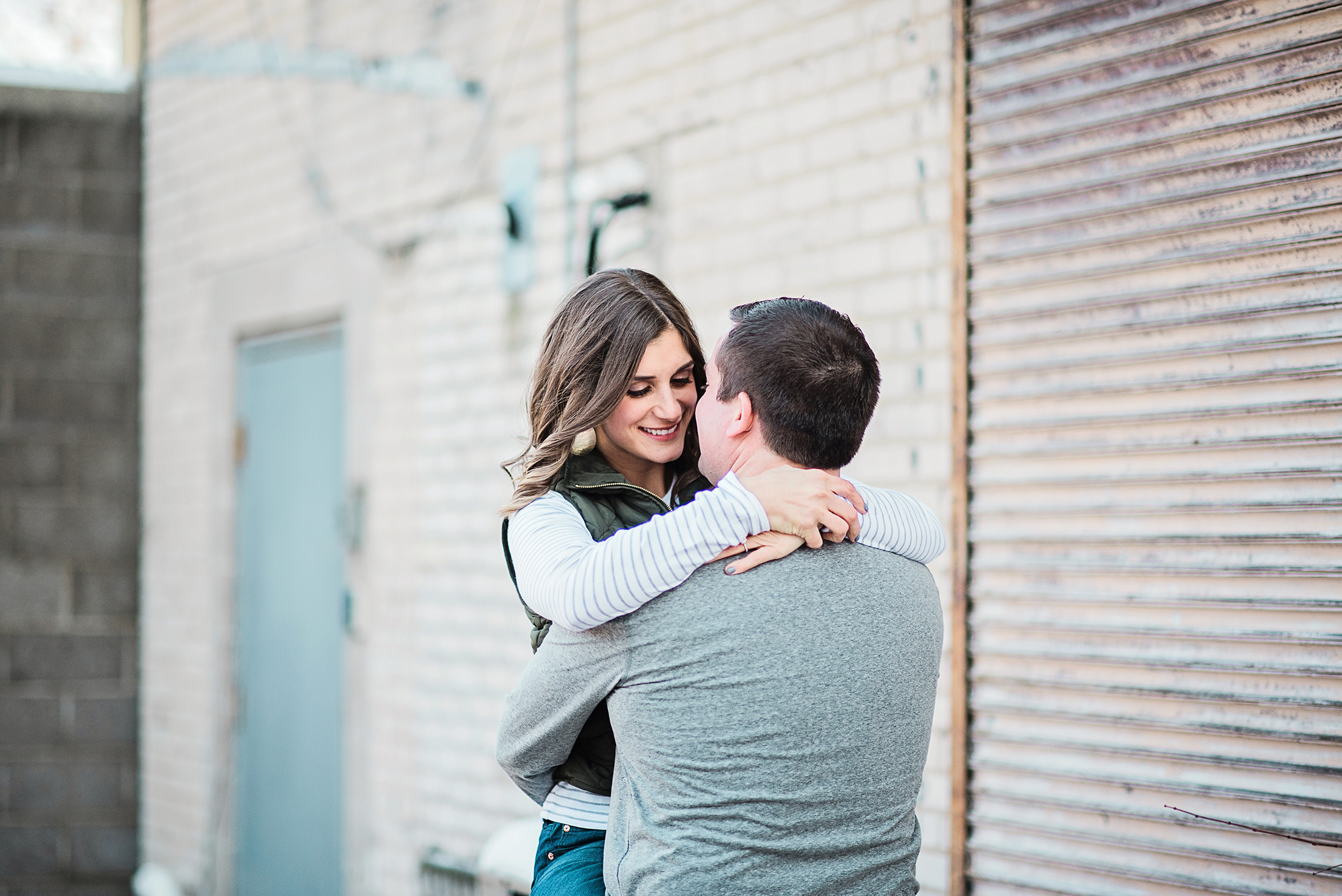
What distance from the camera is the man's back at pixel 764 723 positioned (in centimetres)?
161

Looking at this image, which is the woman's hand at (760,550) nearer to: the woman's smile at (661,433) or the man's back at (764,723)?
the man's back at (764,723)

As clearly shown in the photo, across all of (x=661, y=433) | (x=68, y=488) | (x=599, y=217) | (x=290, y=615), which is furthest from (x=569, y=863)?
(x=68, y=488)

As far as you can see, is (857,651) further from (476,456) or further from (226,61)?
(226,61)

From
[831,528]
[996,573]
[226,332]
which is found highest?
[226,332]

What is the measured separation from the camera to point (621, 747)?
5.70 feet

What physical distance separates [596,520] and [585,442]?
0.28m

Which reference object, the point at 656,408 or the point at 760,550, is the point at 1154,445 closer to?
the point at 656,408

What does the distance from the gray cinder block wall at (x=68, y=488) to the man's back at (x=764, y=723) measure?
539 centimetres

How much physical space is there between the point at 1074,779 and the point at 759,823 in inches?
56.2

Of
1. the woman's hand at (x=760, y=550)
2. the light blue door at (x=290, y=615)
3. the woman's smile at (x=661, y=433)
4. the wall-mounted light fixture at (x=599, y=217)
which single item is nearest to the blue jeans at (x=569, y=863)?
the woman's hand at (x=760, y=550)

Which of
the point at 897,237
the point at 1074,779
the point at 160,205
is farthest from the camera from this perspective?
the point at 160,205

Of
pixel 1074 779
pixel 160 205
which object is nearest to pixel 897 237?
pixel 1074 779

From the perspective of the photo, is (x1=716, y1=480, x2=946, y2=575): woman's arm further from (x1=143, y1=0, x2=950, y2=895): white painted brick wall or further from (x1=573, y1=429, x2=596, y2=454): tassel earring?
(x1=143, y1=0, x2=950, y2=895): white painted brick wall

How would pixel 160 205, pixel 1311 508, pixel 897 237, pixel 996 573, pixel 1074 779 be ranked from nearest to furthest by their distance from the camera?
1. pixel 1311 508
2. pixel 1074 779
3. pixel 996 573
4. pixel 897 237
5. pixel 160 205
